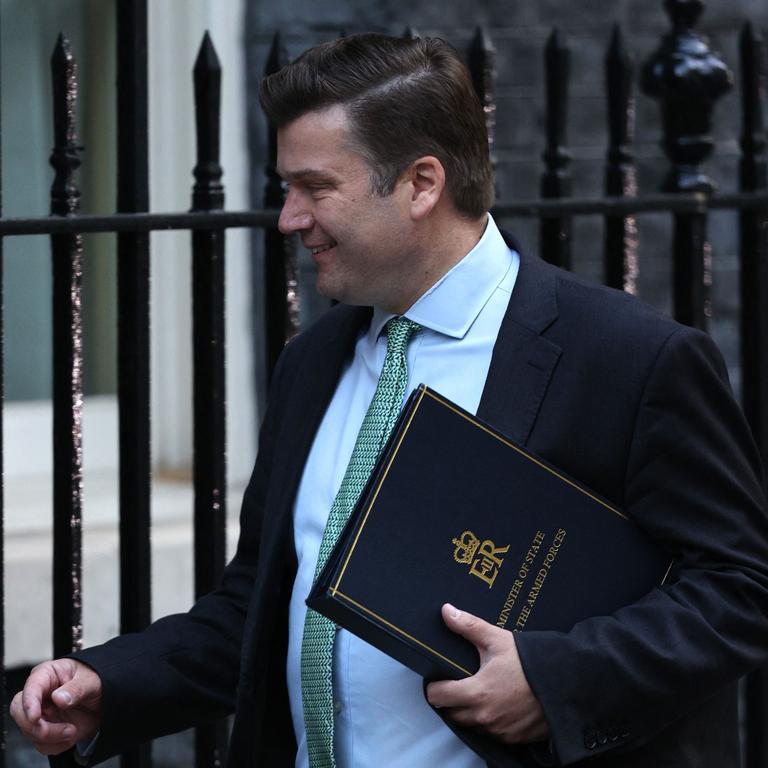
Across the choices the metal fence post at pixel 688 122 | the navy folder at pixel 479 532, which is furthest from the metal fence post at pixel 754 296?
the navy folder at pixel 479 532

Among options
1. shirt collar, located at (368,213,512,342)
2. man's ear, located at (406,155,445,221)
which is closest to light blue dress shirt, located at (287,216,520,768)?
shirt collar, located at (368,213,512,342)

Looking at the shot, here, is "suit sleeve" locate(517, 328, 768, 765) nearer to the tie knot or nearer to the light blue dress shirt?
the light blue dress shirt

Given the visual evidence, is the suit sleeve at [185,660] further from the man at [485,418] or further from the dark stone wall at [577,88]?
the dark stone wall at [577,88]

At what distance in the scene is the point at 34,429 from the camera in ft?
16.2

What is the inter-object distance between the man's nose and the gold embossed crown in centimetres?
56

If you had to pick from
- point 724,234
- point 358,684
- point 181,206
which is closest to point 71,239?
point 358,684

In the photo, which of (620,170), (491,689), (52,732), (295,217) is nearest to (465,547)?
(491,689)

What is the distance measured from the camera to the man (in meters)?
2.23

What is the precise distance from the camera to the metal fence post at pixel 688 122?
369 cm

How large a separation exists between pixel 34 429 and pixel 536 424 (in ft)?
9.51

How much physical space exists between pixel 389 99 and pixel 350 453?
0.55 m

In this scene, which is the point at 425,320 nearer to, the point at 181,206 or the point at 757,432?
the point at 757,432

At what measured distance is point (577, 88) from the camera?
17.2ft

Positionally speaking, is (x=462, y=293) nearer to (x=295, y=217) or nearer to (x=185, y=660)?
(x=295, y=217)
